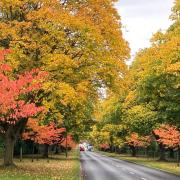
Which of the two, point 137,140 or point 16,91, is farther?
point 137,140

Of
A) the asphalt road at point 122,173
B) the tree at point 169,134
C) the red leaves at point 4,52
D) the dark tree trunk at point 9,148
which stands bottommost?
the asphalt road at point 122,173

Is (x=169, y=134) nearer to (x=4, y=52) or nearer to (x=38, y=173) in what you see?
(x=38, y=173)

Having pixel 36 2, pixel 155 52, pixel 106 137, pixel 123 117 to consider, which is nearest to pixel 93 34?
A: pixel 36 2

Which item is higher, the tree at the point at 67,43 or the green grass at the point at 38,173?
the tree at the point at 67,43

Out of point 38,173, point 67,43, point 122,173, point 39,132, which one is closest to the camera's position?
point 38,173

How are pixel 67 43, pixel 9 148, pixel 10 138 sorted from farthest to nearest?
1. pixel 10 138
2. pixel 9 148
3. pixel 67 43

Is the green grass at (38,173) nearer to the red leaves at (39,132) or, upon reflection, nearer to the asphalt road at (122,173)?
the asphalt road at (122,173)

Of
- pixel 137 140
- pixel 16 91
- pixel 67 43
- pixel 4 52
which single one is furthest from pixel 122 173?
pixel 137 140

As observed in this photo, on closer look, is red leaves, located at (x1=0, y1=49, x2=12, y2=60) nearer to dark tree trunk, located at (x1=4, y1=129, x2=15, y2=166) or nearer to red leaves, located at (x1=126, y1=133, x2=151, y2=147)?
dark tree trunk, located at (x1=4, y1=129, x2=15, y2=166)

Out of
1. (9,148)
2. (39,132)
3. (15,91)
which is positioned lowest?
(9,148)

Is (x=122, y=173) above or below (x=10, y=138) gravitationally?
below

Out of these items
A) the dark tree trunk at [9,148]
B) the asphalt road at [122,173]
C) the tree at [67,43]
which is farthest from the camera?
the dark tree trunk at [9,148]

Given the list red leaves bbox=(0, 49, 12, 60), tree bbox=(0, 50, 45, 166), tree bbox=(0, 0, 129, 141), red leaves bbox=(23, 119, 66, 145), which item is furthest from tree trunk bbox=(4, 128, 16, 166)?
red leaves bbox=(23, 119, 66, 145)

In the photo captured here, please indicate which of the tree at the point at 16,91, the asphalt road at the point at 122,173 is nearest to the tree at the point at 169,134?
the asphalt road at the point at 122,173
